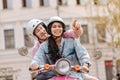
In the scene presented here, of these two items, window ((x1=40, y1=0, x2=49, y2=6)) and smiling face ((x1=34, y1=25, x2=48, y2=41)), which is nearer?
smiling face ((x1=34, y1=25, x2=48, y2=41))

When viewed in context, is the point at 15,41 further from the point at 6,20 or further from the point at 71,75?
the point at 71,75

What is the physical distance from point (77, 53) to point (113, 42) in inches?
1149

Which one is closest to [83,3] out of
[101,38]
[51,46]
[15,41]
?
[101,38]

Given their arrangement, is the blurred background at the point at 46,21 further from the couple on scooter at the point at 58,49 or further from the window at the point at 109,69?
the couple on scooter at the point at 58,49

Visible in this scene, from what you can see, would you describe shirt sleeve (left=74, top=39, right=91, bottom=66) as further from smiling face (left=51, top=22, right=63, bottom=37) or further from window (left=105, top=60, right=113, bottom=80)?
window (left=105, top=60, right=113, bottom=80)

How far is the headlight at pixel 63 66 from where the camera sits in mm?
4543

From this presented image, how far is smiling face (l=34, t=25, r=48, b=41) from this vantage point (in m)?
5.83

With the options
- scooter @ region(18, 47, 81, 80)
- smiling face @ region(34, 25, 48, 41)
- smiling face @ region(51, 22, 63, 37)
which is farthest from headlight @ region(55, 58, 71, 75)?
smiling face @ region(34, 25, 48, 41)

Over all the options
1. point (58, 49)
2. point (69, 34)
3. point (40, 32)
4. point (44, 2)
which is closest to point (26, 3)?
point (44, 2)

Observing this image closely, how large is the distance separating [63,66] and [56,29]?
1.57 ft

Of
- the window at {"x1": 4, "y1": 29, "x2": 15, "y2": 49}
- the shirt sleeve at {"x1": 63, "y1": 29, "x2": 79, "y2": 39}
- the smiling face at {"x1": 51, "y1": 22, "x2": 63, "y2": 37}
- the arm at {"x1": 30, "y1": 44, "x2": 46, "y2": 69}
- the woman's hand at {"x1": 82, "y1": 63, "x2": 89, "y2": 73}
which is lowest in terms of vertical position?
the woman's hand at {"x1": 82, "y1": 63, "x2": 89, "y2": 73}

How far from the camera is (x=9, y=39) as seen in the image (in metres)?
38.5

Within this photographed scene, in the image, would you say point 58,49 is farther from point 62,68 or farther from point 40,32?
point 40,32

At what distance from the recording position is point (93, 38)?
3762 centimetres
